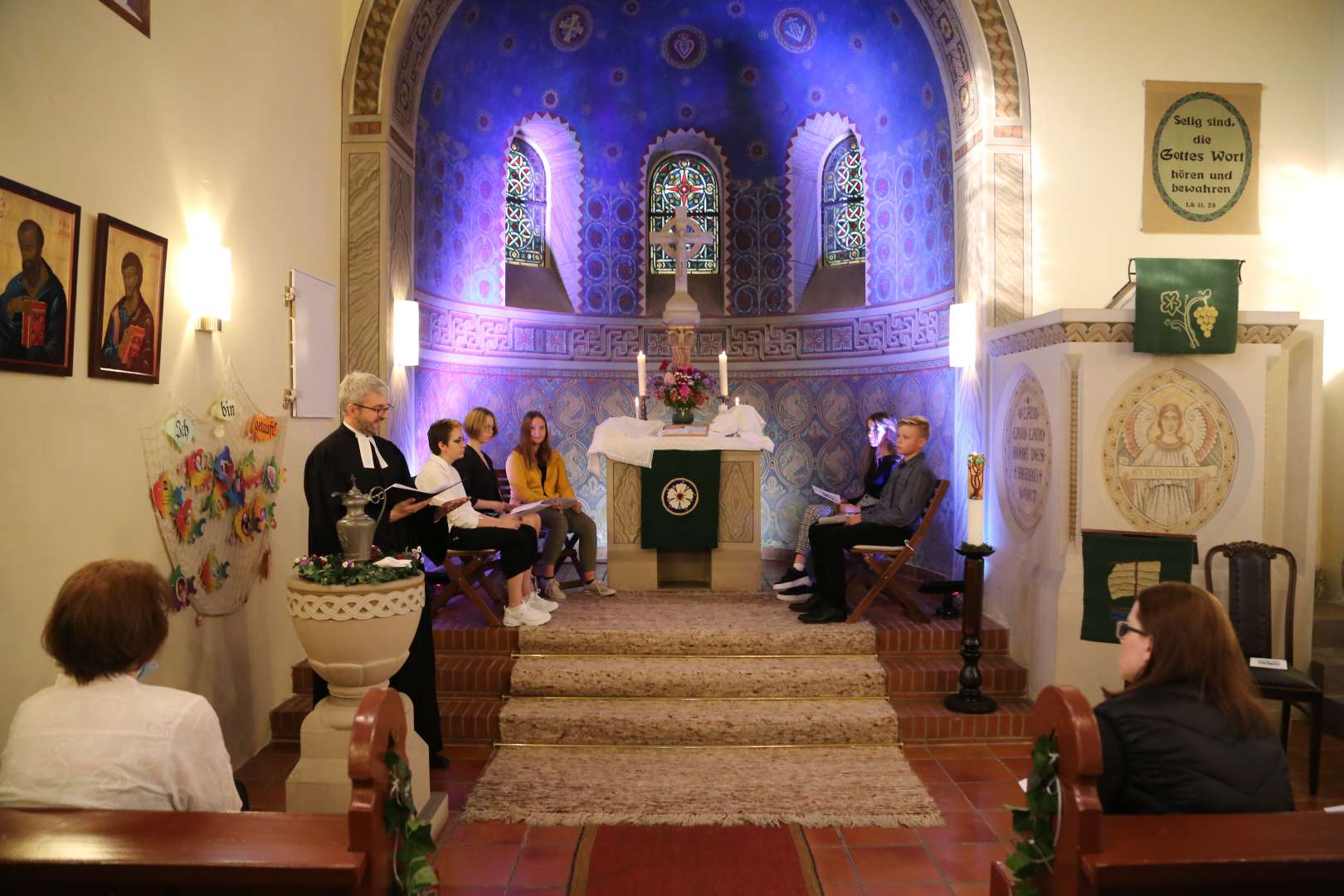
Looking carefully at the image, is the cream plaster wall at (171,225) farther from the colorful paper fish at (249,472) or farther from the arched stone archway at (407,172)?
the colorful paper fish at (249,472)

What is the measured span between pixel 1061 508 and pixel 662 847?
3.16 m

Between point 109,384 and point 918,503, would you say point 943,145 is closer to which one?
point 918,503

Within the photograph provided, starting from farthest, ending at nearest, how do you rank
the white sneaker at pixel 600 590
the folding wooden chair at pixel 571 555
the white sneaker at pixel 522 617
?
the folding wooden chair at pixel 571 555 < the white sneaker at pixel 600 590 < the white sneaker at pixel 522 617

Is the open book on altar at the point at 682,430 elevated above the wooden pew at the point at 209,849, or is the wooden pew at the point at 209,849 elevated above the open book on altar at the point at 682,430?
the open book on altar at the point at 682,430

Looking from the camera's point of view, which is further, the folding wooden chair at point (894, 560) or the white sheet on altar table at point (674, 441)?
the white sheet on altar table at point (674, 441)

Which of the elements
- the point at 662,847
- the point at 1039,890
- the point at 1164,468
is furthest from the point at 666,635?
the point at 1039,890

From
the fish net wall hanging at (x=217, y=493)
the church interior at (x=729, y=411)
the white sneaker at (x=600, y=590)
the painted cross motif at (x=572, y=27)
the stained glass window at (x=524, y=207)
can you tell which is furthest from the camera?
the stained glass window at (x=524, y=207)

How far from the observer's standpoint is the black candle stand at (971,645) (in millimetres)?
5227

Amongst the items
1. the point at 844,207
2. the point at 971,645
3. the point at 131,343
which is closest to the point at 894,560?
the point at 971,645

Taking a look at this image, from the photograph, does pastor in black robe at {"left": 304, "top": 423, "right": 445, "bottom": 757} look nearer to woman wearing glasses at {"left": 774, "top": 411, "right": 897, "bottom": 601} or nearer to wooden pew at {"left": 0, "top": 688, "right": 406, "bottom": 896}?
wooden pew at {"left": 0, "top": 688, "right": 406, "bottom": 896}

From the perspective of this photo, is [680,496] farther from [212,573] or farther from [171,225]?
[171,225]

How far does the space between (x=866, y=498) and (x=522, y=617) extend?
305 centimetres

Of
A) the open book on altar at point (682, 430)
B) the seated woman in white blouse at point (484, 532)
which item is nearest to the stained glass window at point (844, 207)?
the open book on altar at point (682, 430)

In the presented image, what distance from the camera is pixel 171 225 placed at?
412cm
